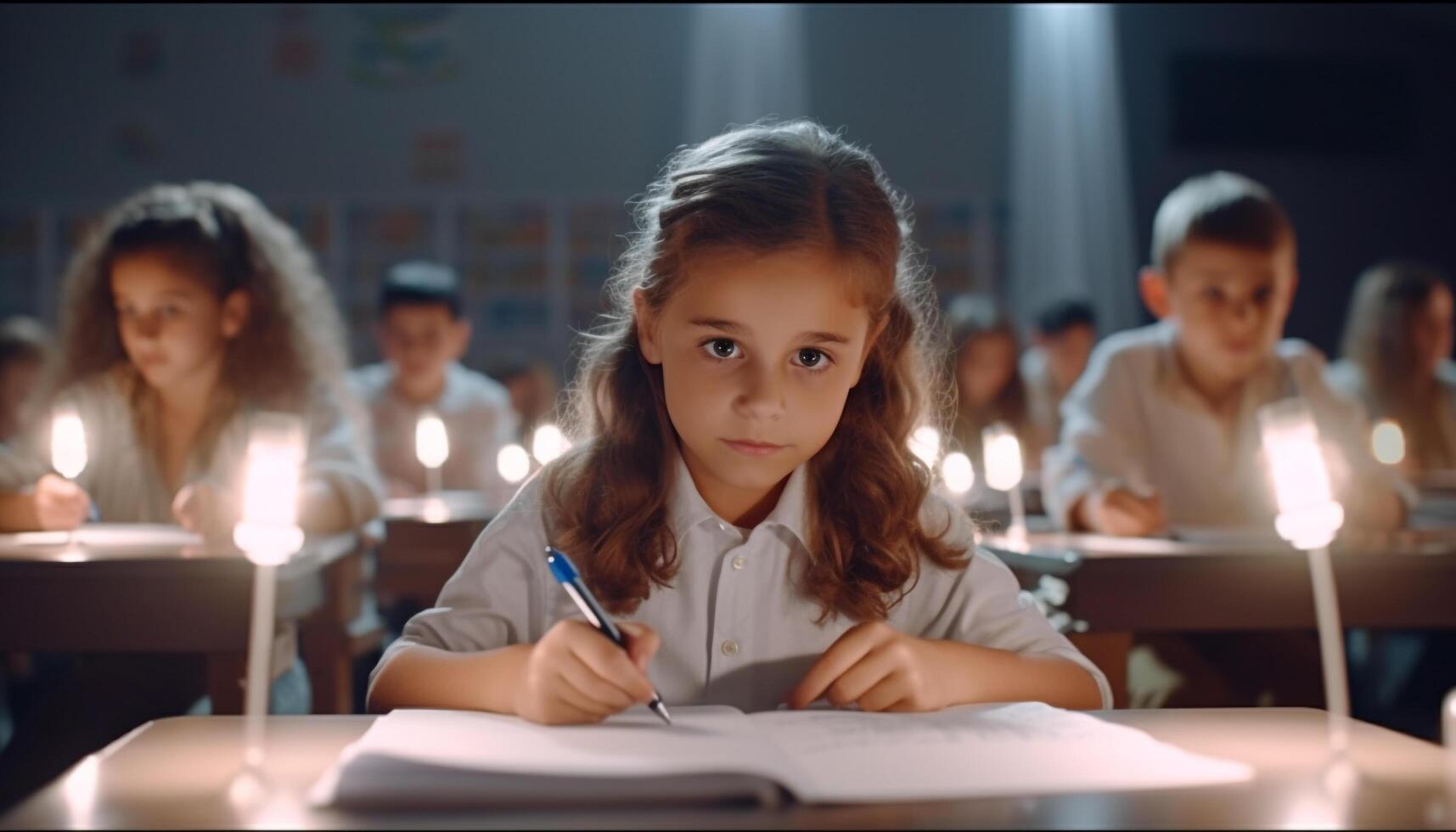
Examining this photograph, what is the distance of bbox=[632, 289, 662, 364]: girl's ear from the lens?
1348 millimetres

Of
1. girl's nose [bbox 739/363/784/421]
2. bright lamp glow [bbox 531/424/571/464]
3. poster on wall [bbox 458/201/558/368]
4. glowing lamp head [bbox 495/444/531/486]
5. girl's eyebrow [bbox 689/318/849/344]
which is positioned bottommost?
glowing lamp head [bbox 495/444/531/486]

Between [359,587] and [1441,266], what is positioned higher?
[1441,266]

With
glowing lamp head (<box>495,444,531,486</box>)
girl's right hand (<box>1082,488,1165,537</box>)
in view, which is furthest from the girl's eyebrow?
glowing lamp head (<box>495,444,531,486</box>)

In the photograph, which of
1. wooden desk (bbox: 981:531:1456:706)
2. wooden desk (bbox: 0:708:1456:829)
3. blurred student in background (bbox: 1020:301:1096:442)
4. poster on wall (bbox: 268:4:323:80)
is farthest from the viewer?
poster on wall (bbox: 268:4:323:80)

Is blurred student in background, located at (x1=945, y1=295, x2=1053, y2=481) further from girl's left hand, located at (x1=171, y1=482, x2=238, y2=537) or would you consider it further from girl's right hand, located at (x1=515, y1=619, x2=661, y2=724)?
girl's right hand, located at (x1=515, y1=619, x2=661, y2=724)

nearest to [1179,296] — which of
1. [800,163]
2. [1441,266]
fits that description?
[800,163]

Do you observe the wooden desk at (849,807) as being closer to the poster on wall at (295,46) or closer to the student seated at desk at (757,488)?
the student seated at desk at (757,488)

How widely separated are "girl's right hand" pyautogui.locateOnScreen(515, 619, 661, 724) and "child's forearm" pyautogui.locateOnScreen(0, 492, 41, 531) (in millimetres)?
1620

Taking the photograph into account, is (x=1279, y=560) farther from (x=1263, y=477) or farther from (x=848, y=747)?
(x=848, y=747)

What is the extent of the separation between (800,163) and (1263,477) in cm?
171

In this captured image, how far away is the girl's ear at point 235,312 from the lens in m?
2.57

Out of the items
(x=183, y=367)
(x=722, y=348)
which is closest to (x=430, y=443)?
(x=183, y=367)

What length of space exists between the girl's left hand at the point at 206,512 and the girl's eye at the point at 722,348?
43.2 inches

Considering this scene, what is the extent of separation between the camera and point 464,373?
212 inches
